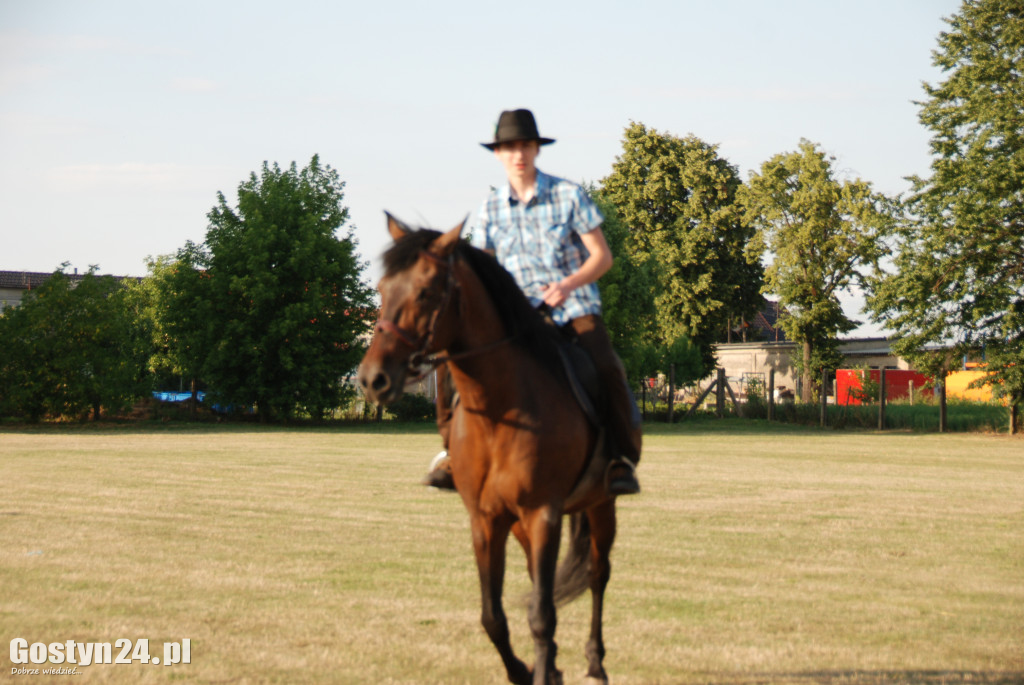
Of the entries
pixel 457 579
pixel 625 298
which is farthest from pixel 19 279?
pixel 457 579

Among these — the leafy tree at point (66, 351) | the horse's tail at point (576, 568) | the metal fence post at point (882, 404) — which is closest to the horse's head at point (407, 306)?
the horse's tail at point (576, 568)

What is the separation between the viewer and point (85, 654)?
6949mm

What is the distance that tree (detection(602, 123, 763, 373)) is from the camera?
71938 millimetres

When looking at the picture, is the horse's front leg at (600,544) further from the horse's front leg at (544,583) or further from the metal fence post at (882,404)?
the metal fence post at (882,404)

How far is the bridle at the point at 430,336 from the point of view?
5125 mm

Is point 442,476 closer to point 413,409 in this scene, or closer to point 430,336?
point 430,336

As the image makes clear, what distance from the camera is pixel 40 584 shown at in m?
9.35

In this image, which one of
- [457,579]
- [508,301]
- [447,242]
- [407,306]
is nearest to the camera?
[407,306]

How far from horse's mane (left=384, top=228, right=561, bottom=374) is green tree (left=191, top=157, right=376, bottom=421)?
3994cm

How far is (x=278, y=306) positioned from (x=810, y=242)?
37.9 meters

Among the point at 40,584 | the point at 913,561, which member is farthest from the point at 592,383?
the point at 913,561

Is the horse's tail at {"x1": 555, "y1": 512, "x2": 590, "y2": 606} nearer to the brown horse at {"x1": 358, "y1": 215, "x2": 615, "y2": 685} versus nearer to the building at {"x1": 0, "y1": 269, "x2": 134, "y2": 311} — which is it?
the brown horse at {"x1": 358, "y1": 215, "x2": 615, "y2": 685}

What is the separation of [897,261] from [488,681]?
1577 inches

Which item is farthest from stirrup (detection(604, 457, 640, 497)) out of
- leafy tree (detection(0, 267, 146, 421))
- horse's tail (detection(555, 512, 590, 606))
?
leafy tree (detection(0, 267, 146, 421))
